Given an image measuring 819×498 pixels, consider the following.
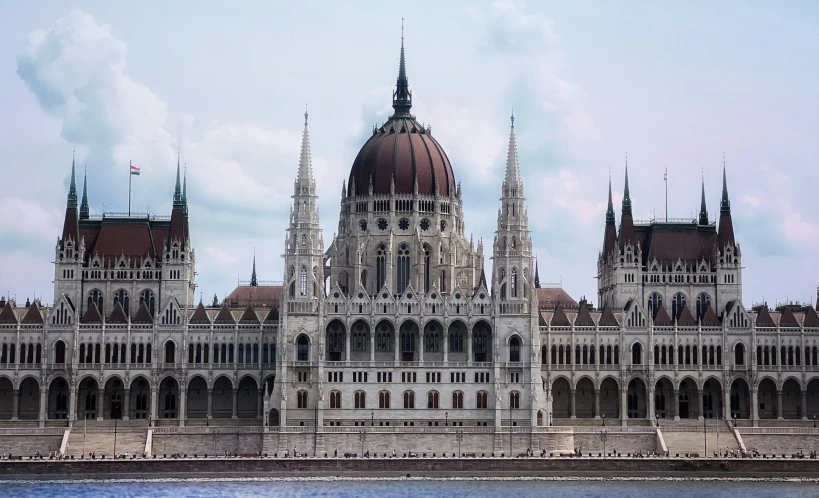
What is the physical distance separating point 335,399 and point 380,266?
63.5 feet

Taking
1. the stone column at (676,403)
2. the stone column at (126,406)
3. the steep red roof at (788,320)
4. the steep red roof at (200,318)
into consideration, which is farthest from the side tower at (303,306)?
the steep red roof at (788,320)

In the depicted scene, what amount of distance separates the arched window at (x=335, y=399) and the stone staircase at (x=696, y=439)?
2908 cm

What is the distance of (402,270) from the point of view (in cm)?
19875

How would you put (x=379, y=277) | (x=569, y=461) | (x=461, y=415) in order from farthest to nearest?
(x=379, y=277) → (x=461, y=415) → (x=569, y=461)

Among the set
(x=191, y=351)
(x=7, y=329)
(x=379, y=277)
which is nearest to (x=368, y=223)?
(x=379, y=277)

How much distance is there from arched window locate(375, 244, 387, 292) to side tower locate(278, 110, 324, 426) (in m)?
11.5

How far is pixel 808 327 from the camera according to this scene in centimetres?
19575

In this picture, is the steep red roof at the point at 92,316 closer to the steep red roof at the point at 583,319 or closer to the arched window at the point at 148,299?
Result: the arched window at the point at 148,299

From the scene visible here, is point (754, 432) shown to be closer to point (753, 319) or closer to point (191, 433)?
point (753, 319)

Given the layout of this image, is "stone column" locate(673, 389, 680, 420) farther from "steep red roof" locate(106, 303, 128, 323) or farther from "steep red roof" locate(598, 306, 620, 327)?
"steep red roof" locate(106, 303, 128, 323)

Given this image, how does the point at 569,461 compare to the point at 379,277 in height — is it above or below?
below

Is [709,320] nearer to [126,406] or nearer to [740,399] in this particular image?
[740,399]

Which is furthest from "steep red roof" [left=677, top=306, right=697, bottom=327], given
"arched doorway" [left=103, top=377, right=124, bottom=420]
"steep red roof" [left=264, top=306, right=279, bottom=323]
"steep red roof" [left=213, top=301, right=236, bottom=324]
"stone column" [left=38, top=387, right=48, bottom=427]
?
"stone column" [left=38, top=387, right=48, bottom=427]

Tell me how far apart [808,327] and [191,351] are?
59251 mm
